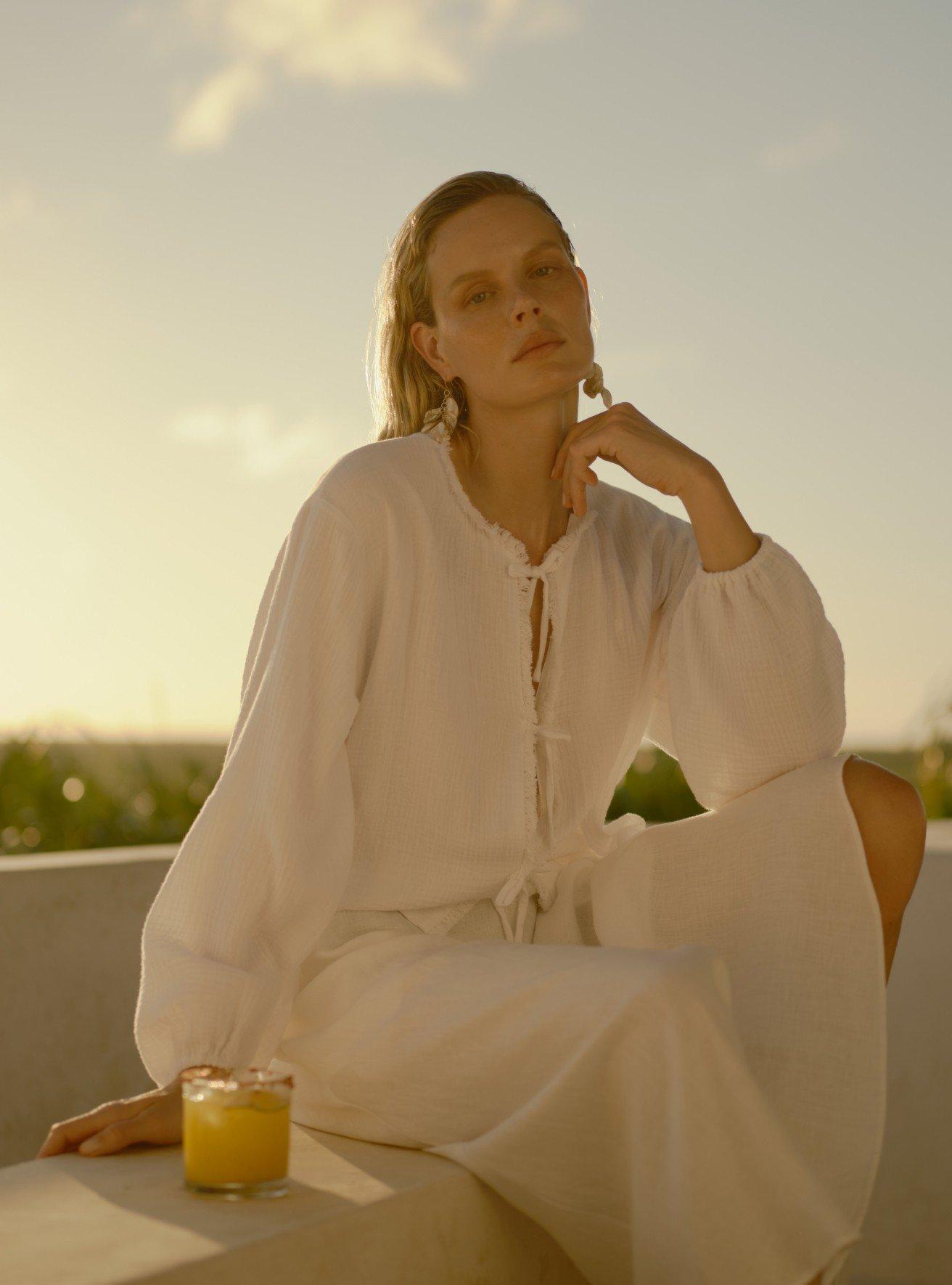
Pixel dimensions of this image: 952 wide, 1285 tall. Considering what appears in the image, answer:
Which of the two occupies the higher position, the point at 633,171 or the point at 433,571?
the point at 633,171

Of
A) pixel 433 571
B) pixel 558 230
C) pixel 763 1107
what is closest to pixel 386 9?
pixel 558 230

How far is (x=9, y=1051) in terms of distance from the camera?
270 centimetres

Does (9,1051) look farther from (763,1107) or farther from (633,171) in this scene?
(633,171)

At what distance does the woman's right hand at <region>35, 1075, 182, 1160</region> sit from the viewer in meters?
1.42

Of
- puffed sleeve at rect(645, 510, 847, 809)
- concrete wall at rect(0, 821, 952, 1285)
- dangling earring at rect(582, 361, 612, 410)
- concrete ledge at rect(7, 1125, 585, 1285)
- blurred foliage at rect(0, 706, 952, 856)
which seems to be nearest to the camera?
Result: concrete ledge at rect(7, 1125, 585, 1285)

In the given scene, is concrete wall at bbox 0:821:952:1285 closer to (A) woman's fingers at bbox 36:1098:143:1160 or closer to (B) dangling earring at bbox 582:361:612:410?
(B) dangling earring at bbox 582:361:612:410

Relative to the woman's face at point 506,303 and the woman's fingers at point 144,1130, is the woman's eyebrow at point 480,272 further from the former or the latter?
the woman's fingers at point 144,1130

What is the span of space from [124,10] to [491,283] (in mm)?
2600

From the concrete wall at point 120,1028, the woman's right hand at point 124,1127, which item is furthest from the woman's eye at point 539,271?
the concrete wall at point 120,1028

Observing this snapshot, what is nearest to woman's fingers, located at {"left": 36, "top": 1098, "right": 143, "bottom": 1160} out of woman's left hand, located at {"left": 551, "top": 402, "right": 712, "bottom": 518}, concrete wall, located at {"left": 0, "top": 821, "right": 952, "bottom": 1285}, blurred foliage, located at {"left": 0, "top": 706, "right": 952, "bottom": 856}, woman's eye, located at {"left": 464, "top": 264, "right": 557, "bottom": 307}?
woman's left hand, located at {"left": 551, "top": 402, "right": 712, "bottom": 518}

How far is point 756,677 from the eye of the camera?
186 cm

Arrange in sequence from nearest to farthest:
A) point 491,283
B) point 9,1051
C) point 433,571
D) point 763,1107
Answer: point 763,1107, point 433,571, point 491,283, point 9,1051

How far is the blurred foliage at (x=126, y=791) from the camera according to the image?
4.35 m

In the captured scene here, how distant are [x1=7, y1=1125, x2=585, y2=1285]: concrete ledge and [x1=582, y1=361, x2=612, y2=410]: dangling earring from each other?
1.11m
